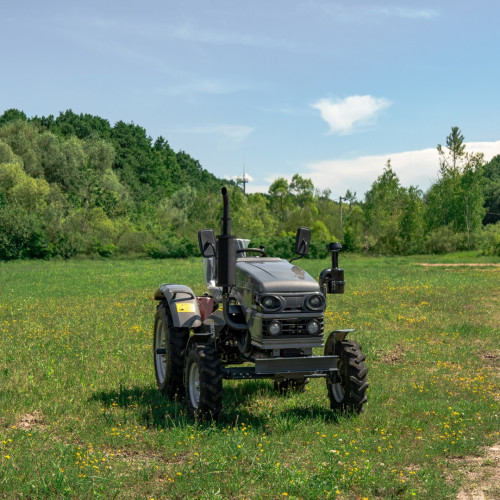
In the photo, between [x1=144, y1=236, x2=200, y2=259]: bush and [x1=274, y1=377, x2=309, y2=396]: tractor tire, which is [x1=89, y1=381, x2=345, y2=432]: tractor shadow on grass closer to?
[x1=274, y1=377, x2=309, y2=396]: tractor tire

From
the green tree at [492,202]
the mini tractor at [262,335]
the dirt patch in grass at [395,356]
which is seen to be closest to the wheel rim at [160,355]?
the mini tractor at [262,335]

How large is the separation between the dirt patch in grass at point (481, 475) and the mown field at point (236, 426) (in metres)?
0.09

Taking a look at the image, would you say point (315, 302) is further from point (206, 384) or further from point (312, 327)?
point (206, 384)

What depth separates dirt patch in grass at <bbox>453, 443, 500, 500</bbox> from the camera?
560 cm

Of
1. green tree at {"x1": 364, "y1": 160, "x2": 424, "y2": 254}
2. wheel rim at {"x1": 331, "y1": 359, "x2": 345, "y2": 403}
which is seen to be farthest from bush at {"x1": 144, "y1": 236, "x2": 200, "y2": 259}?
wheel rim at {"x1": 331, "y1": 359, "x2": 345, "y2": 403}

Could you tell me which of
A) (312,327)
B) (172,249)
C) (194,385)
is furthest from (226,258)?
(172,249)

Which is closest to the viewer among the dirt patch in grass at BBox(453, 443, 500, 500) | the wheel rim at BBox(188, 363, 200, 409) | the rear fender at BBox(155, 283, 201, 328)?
the dirt patch in grass at BBox(453, 443, 500, 500)

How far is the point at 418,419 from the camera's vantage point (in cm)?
772

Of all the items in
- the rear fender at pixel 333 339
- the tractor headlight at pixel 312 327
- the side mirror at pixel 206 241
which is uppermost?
the side mirror at pixel 206 241

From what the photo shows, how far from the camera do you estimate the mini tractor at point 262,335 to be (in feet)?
23.3

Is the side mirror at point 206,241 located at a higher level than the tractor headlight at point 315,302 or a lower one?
higher

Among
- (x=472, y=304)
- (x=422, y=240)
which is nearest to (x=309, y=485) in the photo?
(x=472, y=304)

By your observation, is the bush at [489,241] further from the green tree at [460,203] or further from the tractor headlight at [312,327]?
the tractor headlight at [312,327]

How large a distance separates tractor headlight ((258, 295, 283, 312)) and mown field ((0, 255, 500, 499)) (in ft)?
4.23
